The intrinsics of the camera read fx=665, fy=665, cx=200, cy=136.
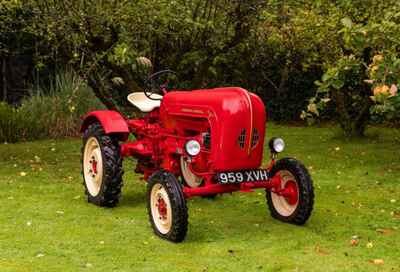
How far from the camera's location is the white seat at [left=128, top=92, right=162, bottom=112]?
22.8ft

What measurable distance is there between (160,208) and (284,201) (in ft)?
4.29

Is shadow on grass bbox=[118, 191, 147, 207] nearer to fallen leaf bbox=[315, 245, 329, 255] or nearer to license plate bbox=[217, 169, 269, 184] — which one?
license plate bbox=[217, 169, 269, 184]

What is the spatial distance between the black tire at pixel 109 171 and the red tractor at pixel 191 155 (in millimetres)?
10

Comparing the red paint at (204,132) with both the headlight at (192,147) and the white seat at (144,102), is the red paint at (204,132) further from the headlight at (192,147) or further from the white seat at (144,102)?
the headlight at (192,147)

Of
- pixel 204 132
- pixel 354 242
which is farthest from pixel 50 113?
pixel 354 242

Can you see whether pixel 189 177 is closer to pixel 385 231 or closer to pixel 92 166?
pixel 92 166

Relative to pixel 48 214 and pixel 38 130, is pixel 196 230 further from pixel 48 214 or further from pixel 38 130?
pixel 38 130

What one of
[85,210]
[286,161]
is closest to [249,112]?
[286,161]

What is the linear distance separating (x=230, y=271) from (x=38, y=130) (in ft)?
29.8

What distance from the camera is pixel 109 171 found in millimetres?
6797

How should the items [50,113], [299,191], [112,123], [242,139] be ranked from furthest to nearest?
[50,113] → [112,123] → [299,191] → [242,139]

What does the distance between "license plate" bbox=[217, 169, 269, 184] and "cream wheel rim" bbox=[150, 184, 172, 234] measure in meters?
0.52

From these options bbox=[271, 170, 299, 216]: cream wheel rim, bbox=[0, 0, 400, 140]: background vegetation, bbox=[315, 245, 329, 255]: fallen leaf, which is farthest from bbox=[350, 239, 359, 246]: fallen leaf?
bbox=[0, 0, 400, 140]: background vegetation

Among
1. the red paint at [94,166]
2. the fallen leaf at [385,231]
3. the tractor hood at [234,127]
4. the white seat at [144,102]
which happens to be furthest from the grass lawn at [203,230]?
the white seat at [144,102]
